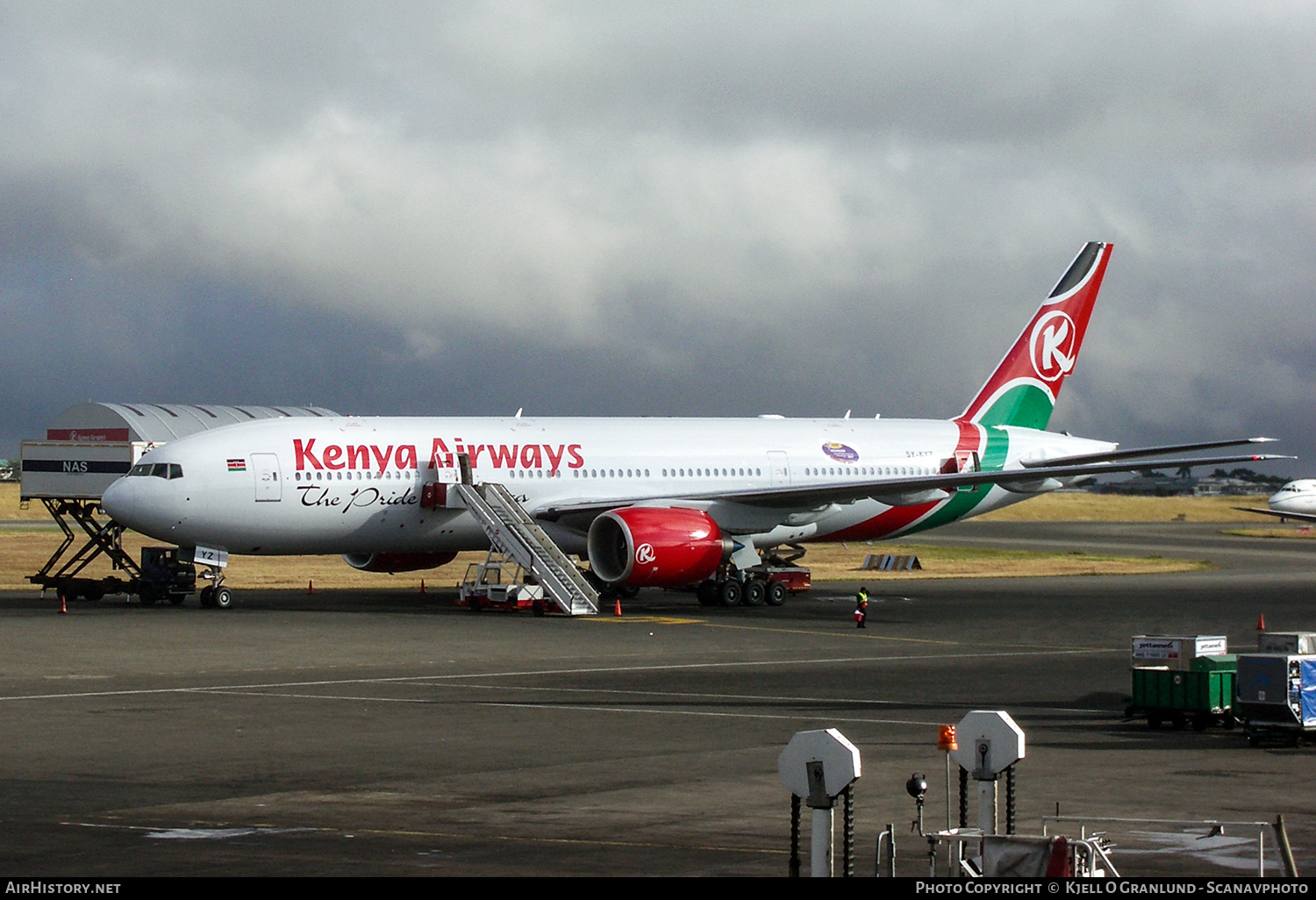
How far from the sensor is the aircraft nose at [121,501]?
122 ft

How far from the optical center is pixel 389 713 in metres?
21.4

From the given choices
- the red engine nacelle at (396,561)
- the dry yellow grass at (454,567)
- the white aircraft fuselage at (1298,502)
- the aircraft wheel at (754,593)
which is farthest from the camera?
the white aircraft fuselage at (1298,502)

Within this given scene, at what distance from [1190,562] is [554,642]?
40088 millimetres

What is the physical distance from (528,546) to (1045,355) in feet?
68.0

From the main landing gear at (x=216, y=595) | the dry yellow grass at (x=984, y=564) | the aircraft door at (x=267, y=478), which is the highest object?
the aircraft door at (x=267, y=478)

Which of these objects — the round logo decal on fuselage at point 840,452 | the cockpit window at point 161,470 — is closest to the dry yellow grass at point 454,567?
the round logo decal on fuselage at point 840,452

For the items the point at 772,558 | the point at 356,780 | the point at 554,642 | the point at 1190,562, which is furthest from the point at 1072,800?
the point at 1190,562

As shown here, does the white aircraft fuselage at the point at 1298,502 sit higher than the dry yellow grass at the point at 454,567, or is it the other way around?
the white aircraft fuselage at the point at 1298,502

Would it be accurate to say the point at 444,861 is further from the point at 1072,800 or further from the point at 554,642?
the point at 554,642

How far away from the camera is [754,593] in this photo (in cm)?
4253

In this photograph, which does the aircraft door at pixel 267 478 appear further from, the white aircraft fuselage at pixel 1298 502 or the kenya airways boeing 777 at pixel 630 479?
→ the white aircraft fuselage at pixel 1298 502

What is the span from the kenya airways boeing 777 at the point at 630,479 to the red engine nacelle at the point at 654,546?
52 mm

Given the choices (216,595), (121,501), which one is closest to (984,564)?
(216,595)

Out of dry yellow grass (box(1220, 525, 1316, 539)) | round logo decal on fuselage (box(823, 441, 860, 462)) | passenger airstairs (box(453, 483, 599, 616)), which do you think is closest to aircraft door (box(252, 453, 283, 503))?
passenger airstairs (box(453, 483, 599, 616))
